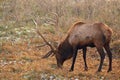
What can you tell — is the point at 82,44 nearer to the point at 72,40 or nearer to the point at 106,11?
the point at 72,40

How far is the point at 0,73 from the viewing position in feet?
30.8

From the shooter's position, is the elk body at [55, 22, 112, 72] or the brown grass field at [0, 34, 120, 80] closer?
the brown grass field at [0, 34, 120, 80]

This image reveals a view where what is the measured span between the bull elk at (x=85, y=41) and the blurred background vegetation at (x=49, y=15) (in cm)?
324

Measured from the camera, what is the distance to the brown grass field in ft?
29.8

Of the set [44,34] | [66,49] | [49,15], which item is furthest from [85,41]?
[49,15]

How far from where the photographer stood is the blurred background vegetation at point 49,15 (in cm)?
1355

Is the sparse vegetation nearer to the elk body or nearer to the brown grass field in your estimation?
the brown grass field

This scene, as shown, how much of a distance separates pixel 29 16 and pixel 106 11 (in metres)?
3.55

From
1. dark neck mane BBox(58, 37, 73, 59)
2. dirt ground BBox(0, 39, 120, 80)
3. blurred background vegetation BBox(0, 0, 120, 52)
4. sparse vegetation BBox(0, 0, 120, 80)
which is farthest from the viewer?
blurred background vegetation BBox(0, 0, 120, 52)

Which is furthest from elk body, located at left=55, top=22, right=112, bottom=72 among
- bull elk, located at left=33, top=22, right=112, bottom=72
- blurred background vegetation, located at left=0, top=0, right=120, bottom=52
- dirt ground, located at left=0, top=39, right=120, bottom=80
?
blurred background vegetation, located at left=0, top=0, right=120, bottom=52

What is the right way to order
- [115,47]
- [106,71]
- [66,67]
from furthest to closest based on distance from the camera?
[115,47] → [66,67] → [106,71]

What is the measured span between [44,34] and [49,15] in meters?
2.09

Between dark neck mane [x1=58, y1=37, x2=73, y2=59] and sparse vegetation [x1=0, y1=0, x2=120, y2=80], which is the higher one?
dark neck mane [x1=58, y1=37, x2=73, y2=59]

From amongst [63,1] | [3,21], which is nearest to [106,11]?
[63,1]
